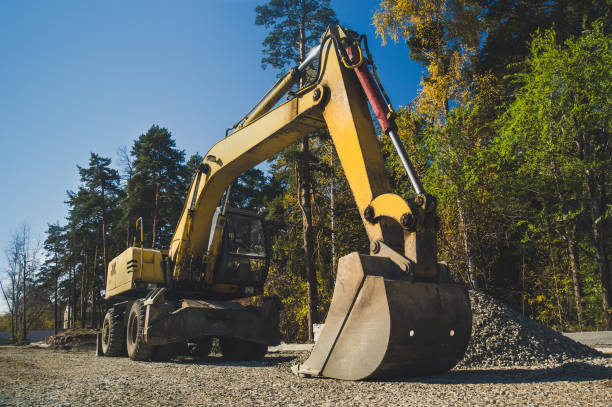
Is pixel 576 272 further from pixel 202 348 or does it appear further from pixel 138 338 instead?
pixel 138 338

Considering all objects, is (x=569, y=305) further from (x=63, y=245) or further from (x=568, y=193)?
(x=63, y=245)

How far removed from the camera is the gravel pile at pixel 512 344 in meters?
6.38

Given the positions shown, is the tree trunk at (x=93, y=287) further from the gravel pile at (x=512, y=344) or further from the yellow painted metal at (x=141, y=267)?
the gravel pile at (x=512, y=344)

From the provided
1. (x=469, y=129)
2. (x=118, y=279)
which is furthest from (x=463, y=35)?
(x=118, y=279)

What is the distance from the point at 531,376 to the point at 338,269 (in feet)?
8.11

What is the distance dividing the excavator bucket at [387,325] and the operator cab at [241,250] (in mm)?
4517

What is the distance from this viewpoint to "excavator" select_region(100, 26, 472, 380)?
440cm

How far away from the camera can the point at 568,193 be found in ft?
48.2

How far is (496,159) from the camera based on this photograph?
14883 mm

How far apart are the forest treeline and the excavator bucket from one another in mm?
8238

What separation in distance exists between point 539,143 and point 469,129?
128 inches

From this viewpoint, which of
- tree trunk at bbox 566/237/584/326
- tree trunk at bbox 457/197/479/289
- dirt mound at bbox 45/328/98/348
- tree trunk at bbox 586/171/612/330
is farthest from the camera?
dirt mound at bbox 45/328/98/348

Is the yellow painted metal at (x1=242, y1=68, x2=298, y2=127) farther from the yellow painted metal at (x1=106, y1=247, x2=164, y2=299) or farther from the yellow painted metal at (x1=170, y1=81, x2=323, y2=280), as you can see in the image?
the yellow painted metal at (x1=106, y1=247, x2=164, y2=299)

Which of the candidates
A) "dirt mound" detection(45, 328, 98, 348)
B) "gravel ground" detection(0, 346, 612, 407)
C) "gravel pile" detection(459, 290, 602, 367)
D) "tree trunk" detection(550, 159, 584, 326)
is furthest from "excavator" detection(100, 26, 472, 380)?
"tree trunk" detection(550, 159, 584, 326)
